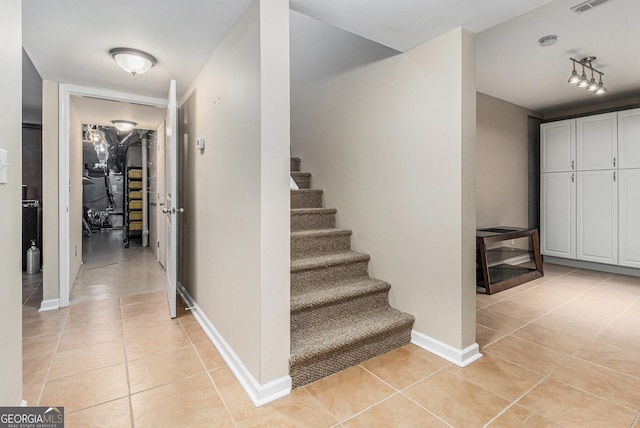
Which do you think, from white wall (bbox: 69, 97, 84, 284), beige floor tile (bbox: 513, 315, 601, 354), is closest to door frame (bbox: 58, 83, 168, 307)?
white wall (bbox: 69, 97, 84, 284)

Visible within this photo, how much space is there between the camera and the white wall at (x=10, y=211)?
48.8 inches

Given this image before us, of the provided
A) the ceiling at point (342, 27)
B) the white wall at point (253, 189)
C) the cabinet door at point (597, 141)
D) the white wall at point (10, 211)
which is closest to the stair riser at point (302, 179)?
the white wall at point (253, 189)

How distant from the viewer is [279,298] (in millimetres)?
1722

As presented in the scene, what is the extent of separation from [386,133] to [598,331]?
88.7 inches

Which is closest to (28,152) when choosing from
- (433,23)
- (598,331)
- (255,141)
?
(255,141)

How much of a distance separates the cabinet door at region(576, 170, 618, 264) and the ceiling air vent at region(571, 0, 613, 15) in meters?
2.86

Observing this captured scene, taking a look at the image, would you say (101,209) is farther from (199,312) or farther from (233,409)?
(233,409)

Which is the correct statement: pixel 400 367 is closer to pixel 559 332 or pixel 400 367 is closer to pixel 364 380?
pixel 364 380

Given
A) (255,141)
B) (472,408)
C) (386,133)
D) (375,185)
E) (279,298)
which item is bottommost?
(472,408)

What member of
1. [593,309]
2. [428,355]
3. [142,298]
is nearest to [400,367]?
[428,355]

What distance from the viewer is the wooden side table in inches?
134

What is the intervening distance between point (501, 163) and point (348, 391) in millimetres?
3925

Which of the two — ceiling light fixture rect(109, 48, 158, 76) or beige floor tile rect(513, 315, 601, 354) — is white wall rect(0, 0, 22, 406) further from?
beige floor tile rect(513, 315, 601, 354)

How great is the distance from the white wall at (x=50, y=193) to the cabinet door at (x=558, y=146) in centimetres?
612
